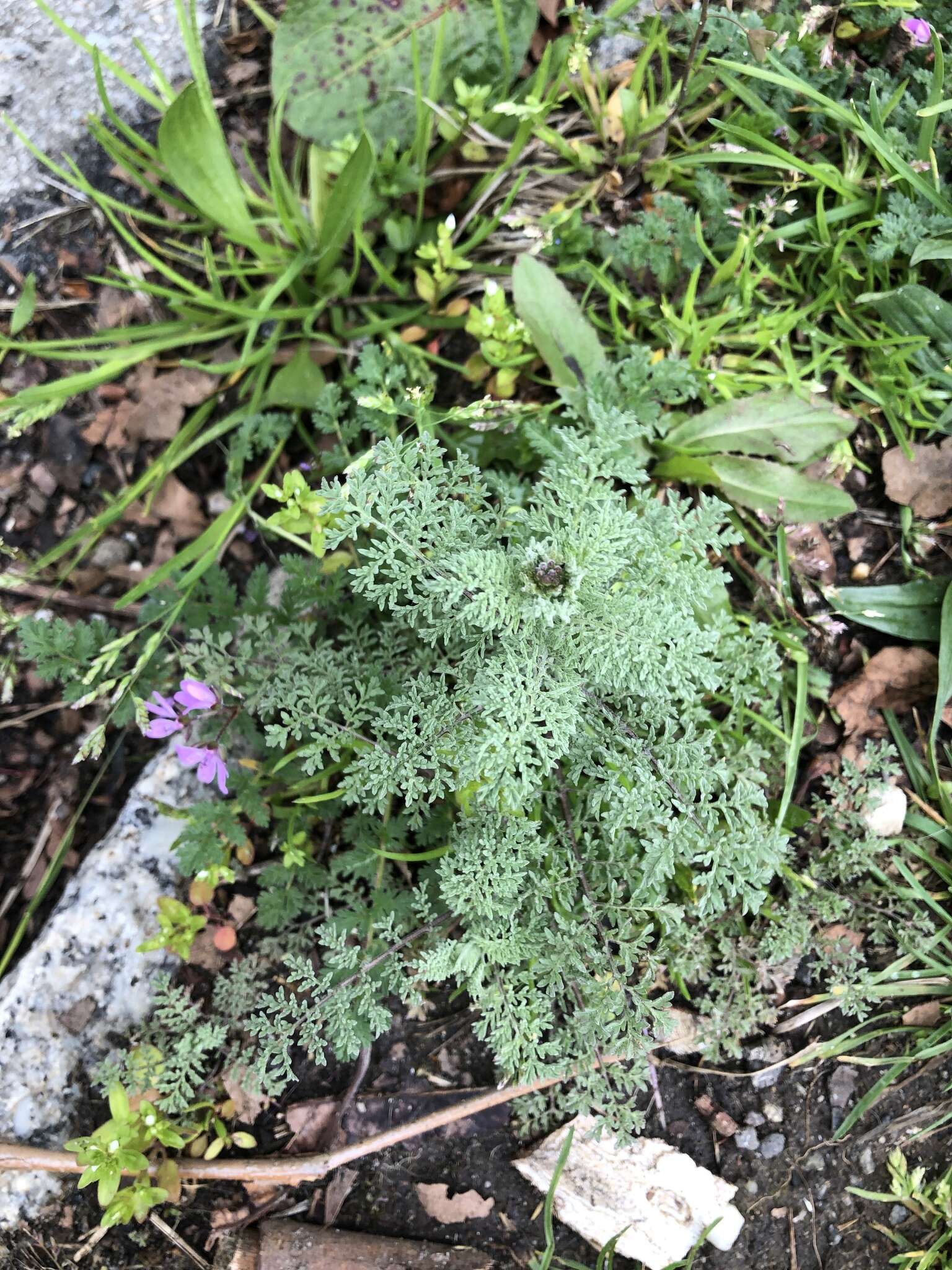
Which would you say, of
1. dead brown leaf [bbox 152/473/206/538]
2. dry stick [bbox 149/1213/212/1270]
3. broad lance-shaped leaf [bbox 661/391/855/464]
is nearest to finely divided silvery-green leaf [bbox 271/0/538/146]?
dead brown leaf [bbox 152/473/206/538]

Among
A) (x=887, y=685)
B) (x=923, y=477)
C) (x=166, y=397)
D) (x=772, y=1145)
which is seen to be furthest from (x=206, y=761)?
(x=923, y=477)

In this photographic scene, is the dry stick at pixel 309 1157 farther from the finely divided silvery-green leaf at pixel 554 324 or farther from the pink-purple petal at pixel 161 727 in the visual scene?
the finely divided silvery-green leaf at pixel 554 324

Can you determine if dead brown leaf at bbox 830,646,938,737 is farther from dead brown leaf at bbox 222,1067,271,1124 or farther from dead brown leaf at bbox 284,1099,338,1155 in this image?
dead brown leaf at bbox 222,1067,271,1124

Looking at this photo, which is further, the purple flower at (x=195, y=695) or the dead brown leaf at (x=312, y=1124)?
the dead brown leaf at (x=312, y=1124)

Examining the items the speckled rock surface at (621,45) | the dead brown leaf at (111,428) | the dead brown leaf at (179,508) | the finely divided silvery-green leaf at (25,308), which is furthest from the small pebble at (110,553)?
the speckled rock surface at (621,45)

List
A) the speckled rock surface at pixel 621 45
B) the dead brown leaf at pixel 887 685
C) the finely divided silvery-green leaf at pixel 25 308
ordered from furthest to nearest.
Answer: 1. the finely divided silvery-green leaf at pixel 25 308
2. the speckled rock surface at pixel 621 45
3. the dead brown leaf at pixel 887 685

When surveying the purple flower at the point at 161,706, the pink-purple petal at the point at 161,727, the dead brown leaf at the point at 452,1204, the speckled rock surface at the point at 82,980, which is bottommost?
the dead brown leaf at the point at 452,1204

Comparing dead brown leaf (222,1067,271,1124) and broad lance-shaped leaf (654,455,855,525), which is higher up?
broad lance-shaped leaf (654,455,855,525)
